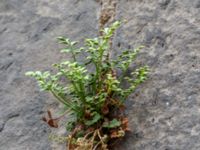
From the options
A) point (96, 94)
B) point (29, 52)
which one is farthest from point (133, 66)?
point (29, 52)

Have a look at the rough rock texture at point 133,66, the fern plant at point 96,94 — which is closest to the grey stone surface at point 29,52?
the rough rock texture at point 133,66

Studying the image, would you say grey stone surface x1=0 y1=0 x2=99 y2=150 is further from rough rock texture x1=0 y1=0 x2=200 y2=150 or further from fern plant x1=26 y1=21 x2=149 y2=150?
fern plant x1=26 y1=21 x2=149 y2=150

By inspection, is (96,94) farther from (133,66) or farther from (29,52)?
(29,52)

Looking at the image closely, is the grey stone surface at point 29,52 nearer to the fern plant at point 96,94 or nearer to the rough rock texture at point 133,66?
the rough rock texture at point 133,66

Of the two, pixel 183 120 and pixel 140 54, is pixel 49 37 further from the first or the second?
pixel 183 120

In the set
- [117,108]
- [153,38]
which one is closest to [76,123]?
[117,108]

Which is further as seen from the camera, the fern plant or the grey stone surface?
the grey stone surface

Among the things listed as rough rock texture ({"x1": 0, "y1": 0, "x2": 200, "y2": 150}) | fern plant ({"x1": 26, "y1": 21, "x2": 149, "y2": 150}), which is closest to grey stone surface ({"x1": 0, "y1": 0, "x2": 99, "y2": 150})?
rough rock texture ({"x1": 0, "y1": 0, "x2": 200, "y2": 150})
